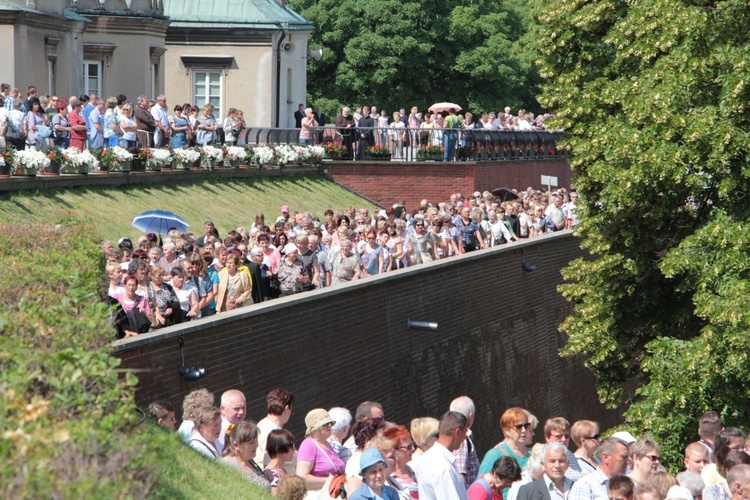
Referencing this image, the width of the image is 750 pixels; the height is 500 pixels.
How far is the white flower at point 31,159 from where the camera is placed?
23.6m

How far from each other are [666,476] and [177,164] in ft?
70.2

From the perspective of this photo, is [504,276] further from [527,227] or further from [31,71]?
[31,71]

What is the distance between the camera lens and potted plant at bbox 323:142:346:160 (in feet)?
130

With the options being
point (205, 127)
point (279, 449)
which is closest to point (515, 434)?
point (279, 449)

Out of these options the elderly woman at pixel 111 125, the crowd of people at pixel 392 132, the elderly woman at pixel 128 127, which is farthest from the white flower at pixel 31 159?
the crowd of people at pixel 392 132

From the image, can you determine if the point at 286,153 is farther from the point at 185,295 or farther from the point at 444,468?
the point at 444,468

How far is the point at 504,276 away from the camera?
2477cm

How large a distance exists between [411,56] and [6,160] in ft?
141

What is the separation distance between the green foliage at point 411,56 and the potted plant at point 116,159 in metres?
36.9

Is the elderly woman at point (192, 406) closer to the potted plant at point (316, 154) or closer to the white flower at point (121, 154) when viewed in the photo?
the white flower at point (121, 154)

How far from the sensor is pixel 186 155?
30.4 m

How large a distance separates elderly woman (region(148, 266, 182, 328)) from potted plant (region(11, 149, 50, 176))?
33.5ft

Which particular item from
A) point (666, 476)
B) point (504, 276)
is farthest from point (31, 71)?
point (666, 476)

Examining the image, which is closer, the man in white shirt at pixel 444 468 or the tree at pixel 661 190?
the man in white shirt at pixel 444 468
